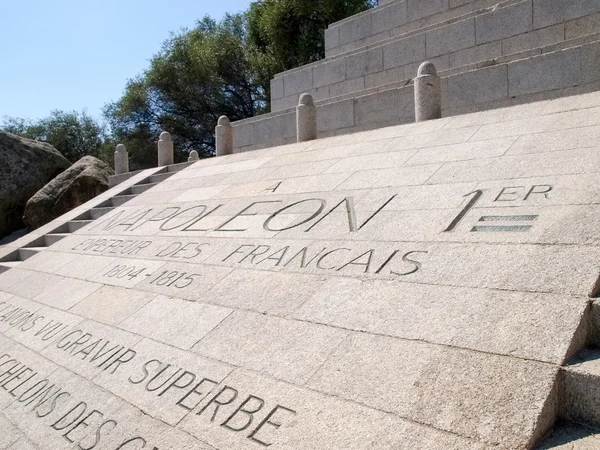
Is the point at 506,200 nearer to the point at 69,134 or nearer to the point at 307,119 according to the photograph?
the point at 307,119

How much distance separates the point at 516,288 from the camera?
320cm

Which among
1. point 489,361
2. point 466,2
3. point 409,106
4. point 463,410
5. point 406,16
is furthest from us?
point 406,16

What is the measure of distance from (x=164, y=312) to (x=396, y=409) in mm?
2823

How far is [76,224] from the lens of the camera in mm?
10836

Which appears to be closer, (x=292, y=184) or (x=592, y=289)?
(x=592, y=289)

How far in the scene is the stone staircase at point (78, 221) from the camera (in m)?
10.3

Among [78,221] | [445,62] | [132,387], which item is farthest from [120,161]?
[132,387]

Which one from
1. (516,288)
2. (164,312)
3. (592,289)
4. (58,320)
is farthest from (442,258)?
(58,320)

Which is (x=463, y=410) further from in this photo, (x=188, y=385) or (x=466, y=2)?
(x=466, y=2)

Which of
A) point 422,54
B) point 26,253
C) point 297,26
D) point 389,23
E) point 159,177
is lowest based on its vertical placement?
point 26,253

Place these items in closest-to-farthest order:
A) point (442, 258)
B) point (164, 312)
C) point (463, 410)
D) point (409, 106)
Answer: point (463, 410) < point (442, 258) < point (164, 312) < point (409, 106)

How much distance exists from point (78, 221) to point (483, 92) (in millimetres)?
8567

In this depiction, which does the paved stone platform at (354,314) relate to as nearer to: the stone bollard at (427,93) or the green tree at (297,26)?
the stone bollard at (427,93)

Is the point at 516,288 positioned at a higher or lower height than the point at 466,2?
lower
